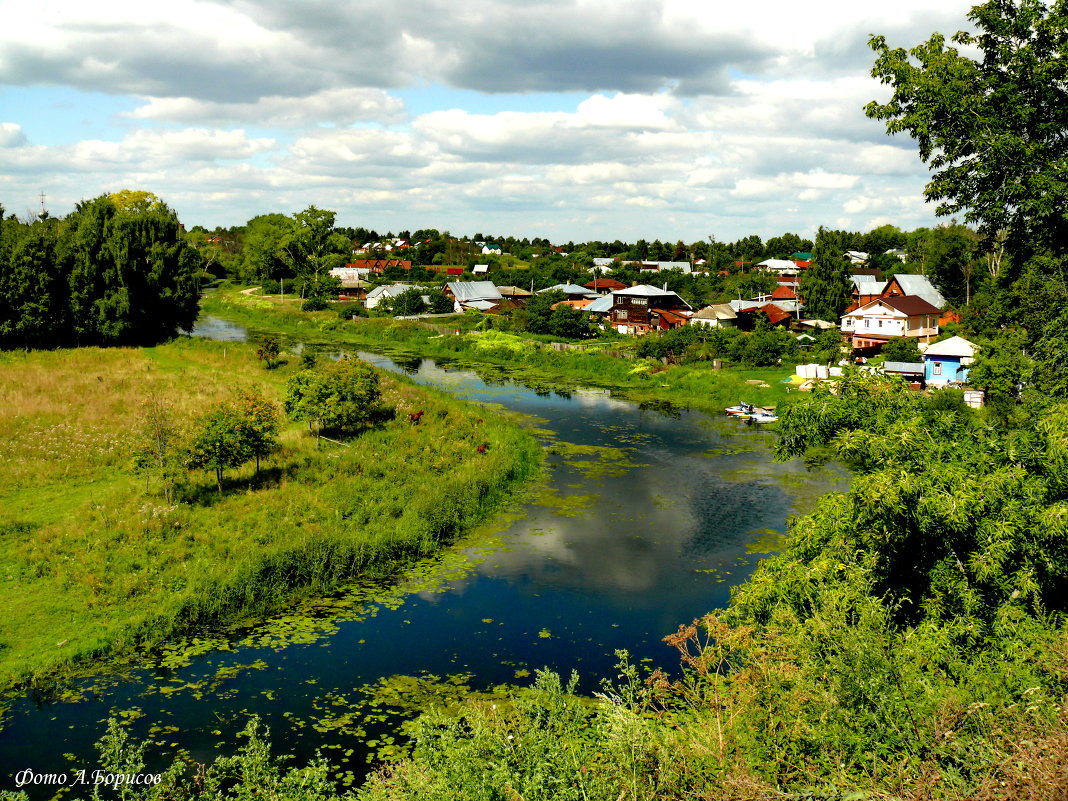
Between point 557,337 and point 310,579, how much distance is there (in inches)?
2133

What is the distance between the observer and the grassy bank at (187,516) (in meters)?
17.3

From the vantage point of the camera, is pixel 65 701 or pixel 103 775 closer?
pixel 103 775

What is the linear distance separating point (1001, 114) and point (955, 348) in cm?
3395

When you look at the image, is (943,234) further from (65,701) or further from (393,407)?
(65,701)

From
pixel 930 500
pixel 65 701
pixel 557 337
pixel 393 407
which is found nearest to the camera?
pixel 930 500

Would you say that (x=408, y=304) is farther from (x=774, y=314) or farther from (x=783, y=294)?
(x=783, y=294)

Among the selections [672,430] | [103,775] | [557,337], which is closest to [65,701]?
[103,775]

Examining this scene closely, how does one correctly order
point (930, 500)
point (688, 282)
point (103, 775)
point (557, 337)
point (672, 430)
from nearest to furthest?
point (930, 500) → point (103, 775) → point (672, 430) → point (557, 337) → point (688, 282)

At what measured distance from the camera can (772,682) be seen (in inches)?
370

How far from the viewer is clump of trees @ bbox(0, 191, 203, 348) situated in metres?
47.2

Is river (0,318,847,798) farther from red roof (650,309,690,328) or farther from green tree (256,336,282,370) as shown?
red roof (650,309,690,328)

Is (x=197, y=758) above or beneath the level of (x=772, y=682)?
beneath

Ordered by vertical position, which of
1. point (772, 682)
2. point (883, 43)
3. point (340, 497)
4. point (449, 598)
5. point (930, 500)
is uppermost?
point (883, 43)

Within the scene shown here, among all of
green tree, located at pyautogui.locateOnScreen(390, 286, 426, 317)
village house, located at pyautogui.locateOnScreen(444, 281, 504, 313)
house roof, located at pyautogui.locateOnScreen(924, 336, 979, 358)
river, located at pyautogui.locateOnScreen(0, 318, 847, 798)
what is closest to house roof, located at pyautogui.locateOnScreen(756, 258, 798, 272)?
village house, located at pyautogui.locateOnScreen(444, 281, 504, 313)
